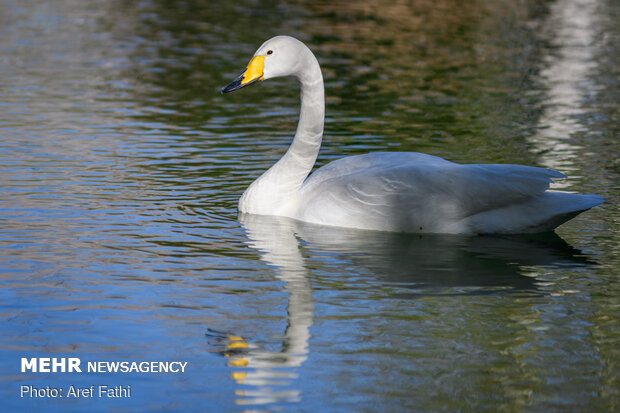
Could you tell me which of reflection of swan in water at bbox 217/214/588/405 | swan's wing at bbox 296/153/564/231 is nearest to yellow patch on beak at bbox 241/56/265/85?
swan's wing at bbox 296/153/564/231

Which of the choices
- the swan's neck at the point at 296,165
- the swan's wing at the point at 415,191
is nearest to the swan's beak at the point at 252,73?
the swan's neck at the point at 296,165

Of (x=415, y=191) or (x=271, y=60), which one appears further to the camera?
(x=271, y=60)

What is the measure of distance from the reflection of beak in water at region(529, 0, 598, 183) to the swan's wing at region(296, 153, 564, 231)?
221 cm

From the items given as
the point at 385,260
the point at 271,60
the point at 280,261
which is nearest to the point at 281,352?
the point at 280,261

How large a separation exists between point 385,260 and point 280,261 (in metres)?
0.95

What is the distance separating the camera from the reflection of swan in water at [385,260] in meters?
7.70

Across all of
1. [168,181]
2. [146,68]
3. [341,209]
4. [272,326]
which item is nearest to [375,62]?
[146,68]

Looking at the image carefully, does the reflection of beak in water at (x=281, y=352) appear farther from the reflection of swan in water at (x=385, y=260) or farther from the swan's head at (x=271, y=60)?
the swan's head at (x=271, y=60)

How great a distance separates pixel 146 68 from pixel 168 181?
11.4 m

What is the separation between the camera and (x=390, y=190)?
34.3ft

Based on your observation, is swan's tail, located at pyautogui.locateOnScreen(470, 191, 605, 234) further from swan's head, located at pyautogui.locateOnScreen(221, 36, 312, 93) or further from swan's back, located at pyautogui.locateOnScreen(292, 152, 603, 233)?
swan's head, located at pyautogui.locateOnScreen(221, 36, 312, 93)

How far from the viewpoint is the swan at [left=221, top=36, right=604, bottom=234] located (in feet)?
33.5

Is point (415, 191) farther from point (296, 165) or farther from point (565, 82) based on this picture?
point (565, 82)

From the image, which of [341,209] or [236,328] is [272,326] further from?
[341,209]
